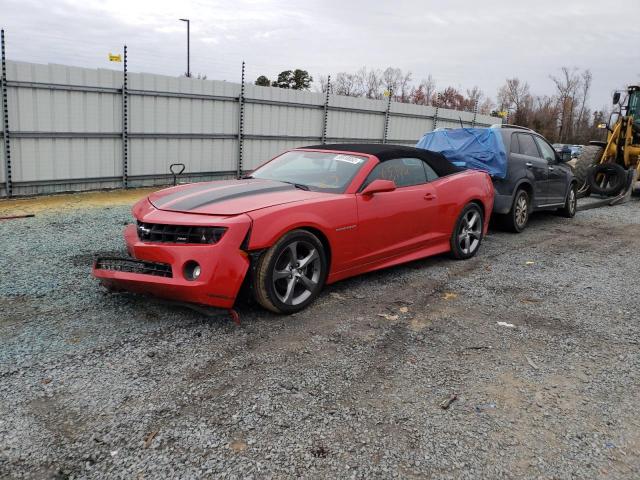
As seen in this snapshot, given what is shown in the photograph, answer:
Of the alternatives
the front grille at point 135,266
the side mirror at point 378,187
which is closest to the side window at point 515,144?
the side mirror at point 378,187

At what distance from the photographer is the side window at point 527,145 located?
29.0 feet

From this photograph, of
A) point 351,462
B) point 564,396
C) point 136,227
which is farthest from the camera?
point 136,227

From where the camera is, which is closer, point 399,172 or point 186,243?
point 186,243

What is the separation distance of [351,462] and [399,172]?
11.9ft

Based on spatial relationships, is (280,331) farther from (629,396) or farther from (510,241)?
(510,241)

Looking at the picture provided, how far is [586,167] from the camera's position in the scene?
13.6 metres

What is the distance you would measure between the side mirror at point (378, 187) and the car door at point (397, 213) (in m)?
0.06

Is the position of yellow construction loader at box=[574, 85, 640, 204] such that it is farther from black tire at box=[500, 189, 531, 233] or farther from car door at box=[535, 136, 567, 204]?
black tire at box=[500, 189, 531, 233]

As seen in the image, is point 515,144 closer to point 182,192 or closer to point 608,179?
point 182,192

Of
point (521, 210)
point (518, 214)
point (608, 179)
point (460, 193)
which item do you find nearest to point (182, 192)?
point (460, 193)

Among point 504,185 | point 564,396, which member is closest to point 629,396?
point 564,396

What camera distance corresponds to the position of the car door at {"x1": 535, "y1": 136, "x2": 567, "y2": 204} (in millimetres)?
9328

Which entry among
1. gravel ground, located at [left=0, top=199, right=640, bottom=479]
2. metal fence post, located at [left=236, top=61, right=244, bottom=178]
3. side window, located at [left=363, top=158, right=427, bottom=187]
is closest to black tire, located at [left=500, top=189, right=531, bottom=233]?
gravel ground, located at [left=0, top=199, right=640, bottom=479]

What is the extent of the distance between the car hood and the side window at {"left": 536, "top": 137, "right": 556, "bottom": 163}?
600cm
